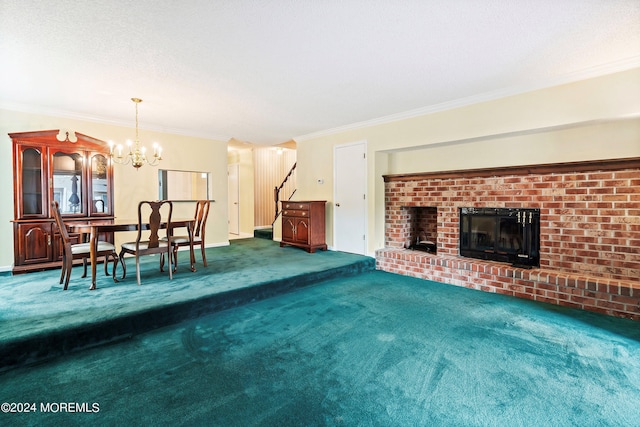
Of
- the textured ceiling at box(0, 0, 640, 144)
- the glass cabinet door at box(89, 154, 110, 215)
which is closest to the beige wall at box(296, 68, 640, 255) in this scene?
the textured ceiling at box(0, 0, 640, 144)

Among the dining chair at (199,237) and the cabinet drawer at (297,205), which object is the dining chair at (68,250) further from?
the cabinet drawer at (297,205)

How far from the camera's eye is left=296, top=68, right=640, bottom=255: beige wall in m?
3.20

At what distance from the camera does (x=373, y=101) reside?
4199 mm

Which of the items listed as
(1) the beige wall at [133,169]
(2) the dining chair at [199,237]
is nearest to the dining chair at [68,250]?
(2) the dining chair at [199,237]

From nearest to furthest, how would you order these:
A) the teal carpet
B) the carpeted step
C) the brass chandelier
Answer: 1. the teal carpet
2. the carpeted step
3. the brass chandelier

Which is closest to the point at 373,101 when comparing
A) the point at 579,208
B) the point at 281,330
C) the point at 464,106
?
the point at 464,106

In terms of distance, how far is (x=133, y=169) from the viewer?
5.32 m

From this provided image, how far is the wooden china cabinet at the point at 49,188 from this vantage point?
4074mm

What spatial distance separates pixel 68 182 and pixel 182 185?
5.83 ft

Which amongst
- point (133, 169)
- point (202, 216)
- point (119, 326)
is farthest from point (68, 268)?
point (133, 169)

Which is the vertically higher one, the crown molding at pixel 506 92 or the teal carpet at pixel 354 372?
the crown molding at pixel 506 92

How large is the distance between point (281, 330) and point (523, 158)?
3.61 metres

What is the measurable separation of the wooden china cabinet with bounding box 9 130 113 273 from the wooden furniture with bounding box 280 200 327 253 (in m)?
2.94

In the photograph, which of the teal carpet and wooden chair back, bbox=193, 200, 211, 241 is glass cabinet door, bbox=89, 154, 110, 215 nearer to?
wooden chair back, bbox=193, 200, 211, 241
